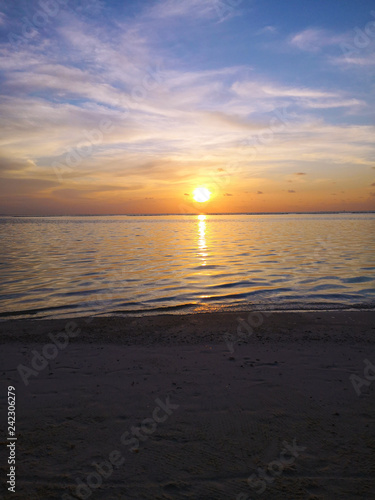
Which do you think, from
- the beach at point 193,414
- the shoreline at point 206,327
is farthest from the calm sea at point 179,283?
the beach at point 193,414

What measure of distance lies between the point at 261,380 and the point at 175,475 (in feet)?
9.12

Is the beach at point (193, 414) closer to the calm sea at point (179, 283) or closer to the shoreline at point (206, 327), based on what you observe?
the shoreline at point (206, 327)

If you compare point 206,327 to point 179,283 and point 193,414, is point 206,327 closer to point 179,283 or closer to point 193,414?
point 193,414

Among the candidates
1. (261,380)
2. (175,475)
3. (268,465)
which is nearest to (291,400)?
(261,380)

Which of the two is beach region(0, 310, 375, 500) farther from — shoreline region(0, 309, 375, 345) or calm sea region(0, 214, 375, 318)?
calm sea region(0, 214, 375, 318)

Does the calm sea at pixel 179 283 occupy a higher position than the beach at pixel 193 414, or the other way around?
the calm sea at pixel 179 283

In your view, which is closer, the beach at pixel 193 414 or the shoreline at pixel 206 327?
the beach at pixel 193 414

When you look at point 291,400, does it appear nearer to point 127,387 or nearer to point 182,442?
point 182,442

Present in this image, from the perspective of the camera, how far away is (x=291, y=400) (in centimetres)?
563

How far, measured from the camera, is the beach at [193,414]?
3.98 meters

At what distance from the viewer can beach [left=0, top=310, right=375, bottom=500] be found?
157 inches

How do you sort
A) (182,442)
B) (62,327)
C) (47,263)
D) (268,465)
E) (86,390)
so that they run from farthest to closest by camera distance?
(47,263), (62,327), (86,390), (182,442), (268,465)

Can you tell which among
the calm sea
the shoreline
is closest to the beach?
the shoreline

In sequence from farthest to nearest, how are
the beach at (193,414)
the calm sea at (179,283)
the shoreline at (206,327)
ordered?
the calm sea at (179,283), the shoreline at (206,327), the beach at (193,414)
